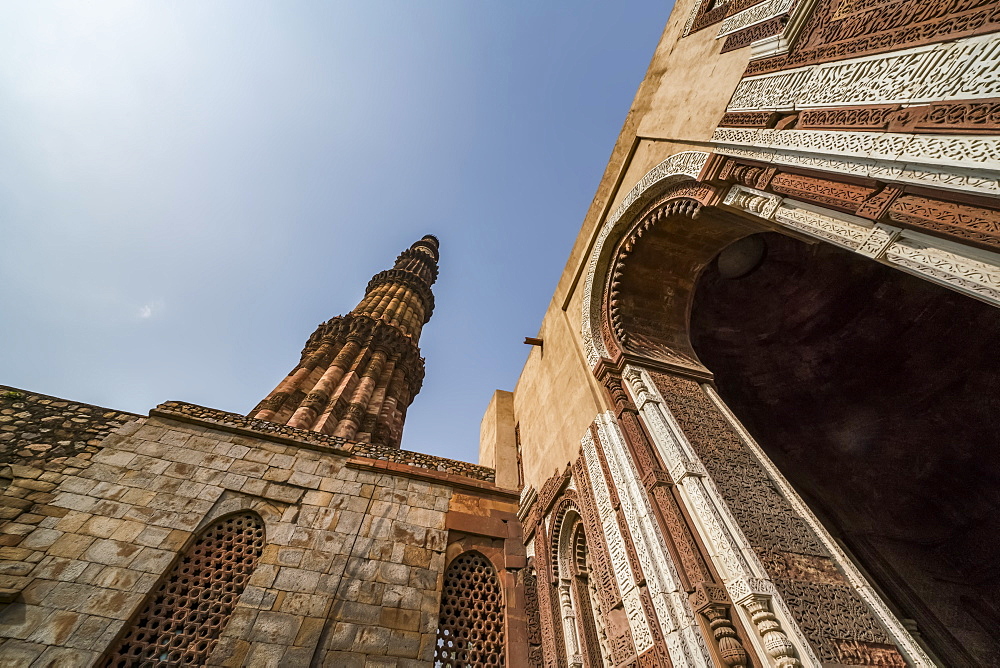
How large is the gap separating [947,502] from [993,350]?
224 cm

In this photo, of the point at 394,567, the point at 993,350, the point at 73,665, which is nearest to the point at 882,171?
the point at 394,567

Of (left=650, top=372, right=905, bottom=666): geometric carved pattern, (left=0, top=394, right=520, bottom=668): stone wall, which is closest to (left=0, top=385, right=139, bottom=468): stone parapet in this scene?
(left=0, top=394, right=520, bottom=668): stone wall

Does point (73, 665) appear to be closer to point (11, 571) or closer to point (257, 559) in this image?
point (11, 571)

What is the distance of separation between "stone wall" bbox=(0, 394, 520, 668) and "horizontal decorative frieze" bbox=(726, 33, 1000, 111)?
197 inches

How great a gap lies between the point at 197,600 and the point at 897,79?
237 inches

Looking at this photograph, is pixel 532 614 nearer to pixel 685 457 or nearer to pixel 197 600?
pixel 685 457

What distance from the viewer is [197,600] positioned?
3738 millimetres

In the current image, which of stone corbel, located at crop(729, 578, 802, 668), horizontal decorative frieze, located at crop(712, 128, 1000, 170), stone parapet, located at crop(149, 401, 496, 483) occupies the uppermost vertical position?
stone parapet, located at crop(149, 401, 496, 483)

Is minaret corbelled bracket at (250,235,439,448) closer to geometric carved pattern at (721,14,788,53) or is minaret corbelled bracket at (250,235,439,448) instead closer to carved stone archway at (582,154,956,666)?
Result: carved stone archway at (582,154,956,666)

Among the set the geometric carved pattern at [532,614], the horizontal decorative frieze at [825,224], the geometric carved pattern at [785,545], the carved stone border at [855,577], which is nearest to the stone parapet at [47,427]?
the geometric carved pattern at [532,614]

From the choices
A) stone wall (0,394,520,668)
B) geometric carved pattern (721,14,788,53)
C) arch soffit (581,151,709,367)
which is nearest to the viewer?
geometric carved pattern (721,14,788,53)

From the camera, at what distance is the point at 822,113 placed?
7.16ft

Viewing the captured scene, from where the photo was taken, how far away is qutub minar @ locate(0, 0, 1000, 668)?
197 cm

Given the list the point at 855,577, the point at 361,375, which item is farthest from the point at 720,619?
the point at 361,375
